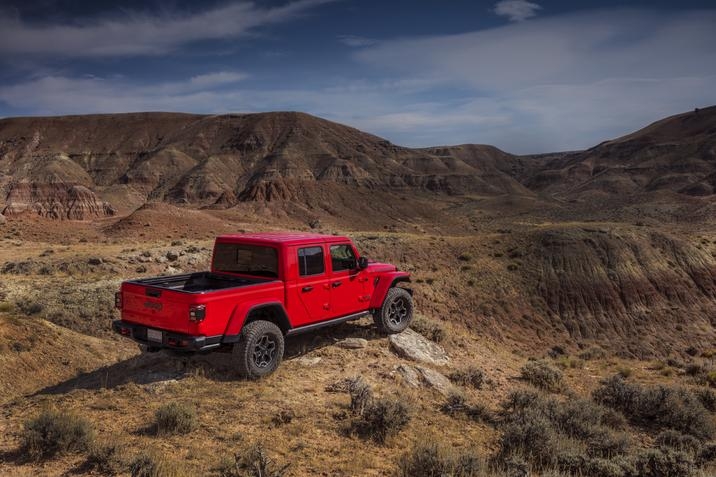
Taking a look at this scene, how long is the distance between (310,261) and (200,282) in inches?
82.8

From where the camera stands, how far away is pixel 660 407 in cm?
901

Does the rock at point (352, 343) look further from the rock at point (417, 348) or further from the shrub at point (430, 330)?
the shrub at point (430, 330)

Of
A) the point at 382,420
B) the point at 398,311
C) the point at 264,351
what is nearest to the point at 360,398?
the point at 382,420

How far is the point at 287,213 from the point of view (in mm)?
63750

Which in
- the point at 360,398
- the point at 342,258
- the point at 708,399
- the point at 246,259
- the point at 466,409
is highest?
the point at 246,259

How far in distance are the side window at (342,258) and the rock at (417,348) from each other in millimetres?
2089

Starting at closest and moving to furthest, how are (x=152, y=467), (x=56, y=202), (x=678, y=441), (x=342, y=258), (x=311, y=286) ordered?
(x=152, y=467), (x=678, y=441), (x=311, y=286), (x=342, y=258), (x=56, y=202)

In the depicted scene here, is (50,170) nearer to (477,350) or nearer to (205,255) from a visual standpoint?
(205,255)

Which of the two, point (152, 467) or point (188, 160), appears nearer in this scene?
point (152, 467)

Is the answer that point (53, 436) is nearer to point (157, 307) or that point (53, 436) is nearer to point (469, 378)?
point (157, 307)

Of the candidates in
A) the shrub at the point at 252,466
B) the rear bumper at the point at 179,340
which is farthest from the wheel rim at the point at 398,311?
the shrub at the point at 252,466

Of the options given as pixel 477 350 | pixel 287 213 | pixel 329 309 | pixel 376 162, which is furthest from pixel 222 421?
pixel 376 162

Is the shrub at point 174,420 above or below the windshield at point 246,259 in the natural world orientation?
below

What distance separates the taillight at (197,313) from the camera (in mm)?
7301
